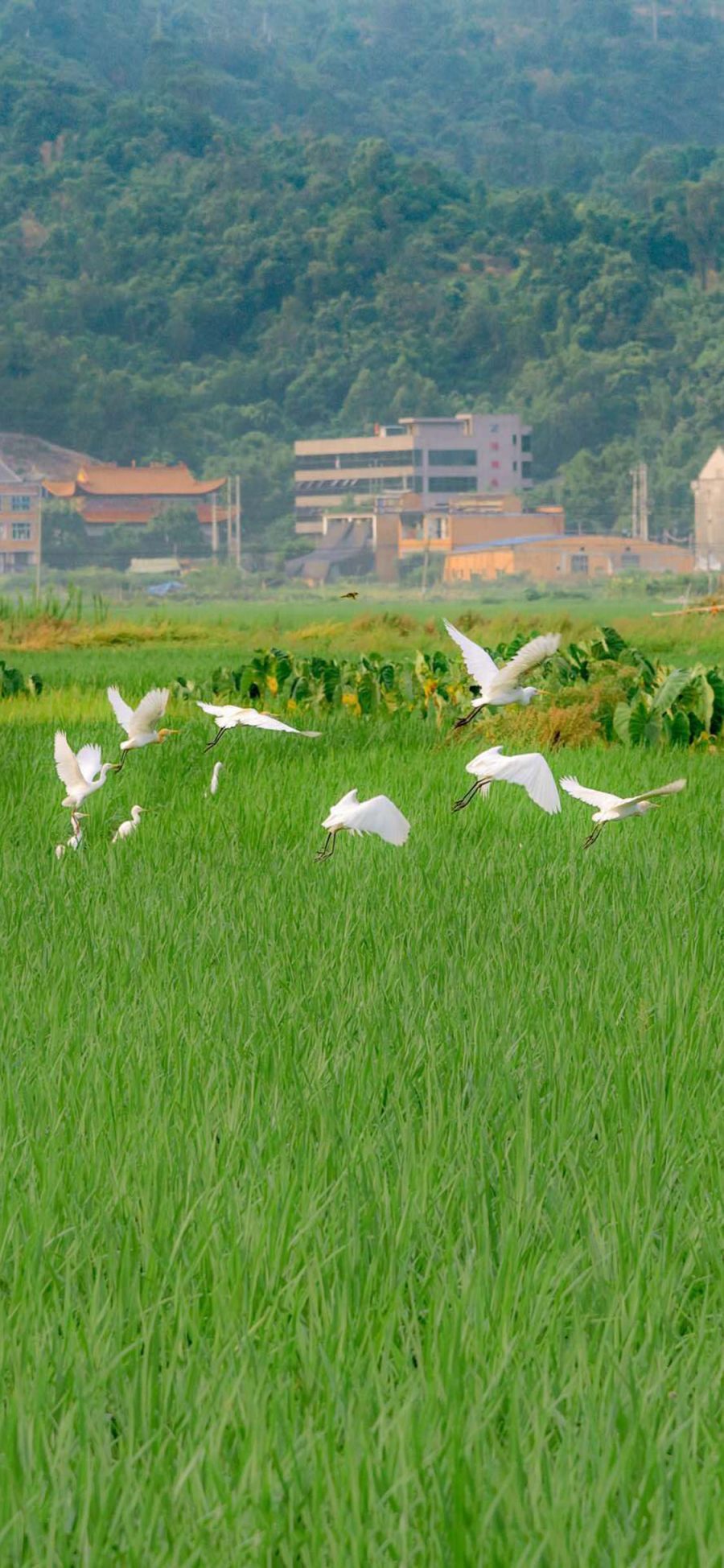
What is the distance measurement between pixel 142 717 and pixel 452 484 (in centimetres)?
10705

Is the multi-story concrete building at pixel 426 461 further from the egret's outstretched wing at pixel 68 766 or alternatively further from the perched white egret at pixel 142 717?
the egret's outstretched wing at pixel 68 766

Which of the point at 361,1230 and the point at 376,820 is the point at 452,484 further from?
the point at 361,1230

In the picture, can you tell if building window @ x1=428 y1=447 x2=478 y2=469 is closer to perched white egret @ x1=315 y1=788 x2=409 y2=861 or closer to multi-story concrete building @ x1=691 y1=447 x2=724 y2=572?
multi-story concrete building @ x1=691 y1=447 x2=724 y2=572

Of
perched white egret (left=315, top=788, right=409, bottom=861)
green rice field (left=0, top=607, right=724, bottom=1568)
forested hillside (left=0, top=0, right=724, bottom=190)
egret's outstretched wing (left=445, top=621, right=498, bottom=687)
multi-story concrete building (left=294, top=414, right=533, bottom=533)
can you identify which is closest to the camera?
green rice field (left=0, top=607, right=724, bottom=1568)

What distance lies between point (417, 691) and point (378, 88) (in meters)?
192

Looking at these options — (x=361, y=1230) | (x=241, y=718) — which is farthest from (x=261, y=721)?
(x=361, y=1230)

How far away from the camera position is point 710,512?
94000 millimetres

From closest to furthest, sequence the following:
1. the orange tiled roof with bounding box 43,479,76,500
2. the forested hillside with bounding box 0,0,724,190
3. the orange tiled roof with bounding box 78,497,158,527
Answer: the orange tiled roof with bounding box 78,497,158,527 → the orange tiled roof with bounding box 43,479,76,500 → the forested hillside with bounding box 0,0,724,190

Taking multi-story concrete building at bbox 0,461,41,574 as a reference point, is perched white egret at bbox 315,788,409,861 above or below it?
below

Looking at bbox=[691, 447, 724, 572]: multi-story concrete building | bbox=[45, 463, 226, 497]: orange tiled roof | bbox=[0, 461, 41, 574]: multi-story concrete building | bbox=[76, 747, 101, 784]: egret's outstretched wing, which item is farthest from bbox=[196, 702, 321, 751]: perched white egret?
bbox=[45, 463, 226, 497]: orange tiled roof

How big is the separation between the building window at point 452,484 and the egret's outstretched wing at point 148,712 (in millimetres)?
105931

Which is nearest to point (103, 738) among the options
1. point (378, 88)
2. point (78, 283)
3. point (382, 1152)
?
point (382, 1152)

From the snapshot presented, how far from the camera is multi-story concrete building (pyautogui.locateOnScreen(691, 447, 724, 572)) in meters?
92.4

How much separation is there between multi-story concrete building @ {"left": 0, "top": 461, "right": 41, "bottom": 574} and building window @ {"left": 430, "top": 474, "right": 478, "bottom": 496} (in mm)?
25693
